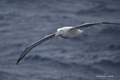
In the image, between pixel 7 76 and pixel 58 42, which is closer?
pixel 7 76

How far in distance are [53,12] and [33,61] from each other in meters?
8.45

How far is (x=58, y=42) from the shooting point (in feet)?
85.7

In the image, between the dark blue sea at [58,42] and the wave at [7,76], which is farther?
the dark blue sea at [58,42]

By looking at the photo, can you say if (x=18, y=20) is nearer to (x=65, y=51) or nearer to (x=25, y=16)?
(x=25, y=16)

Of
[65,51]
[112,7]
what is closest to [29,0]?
[112,7]

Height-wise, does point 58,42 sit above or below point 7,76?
above

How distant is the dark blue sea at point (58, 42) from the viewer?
23.0 meters

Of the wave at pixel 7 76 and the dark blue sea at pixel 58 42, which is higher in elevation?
the dark blue sea at pixel 58 42

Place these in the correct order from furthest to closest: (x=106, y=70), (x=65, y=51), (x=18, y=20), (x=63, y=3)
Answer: (x=63, y=3), (x=18, y=20), (x=65, y=51), (x=106, y=70)

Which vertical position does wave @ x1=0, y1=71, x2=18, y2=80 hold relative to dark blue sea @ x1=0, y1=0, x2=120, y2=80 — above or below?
below

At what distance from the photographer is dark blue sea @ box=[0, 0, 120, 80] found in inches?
907

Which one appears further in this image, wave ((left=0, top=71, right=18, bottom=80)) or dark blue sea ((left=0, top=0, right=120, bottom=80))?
dark blue sea ((left=0, top=0, right=120, bottom=80))

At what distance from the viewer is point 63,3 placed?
32.7 metres

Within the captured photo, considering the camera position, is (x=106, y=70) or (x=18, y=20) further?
(x=18, y=20)
